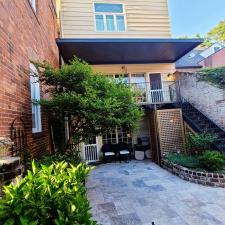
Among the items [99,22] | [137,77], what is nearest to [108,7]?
[99,22]

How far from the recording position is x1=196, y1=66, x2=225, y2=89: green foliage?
25.5ft

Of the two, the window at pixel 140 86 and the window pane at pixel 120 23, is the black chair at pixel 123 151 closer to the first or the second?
the window at pixel 140 86

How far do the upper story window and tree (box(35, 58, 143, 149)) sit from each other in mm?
6233

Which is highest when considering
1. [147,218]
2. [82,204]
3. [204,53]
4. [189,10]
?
[189,10]

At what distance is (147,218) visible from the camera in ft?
12.6

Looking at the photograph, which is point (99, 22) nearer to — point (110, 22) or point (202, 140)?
point (110, 22)

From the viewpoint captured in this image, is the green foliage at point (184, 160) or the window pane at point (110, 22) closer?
the green foliage at point (184, 160)

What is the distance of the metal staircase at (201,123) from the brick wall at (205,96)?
0.58ft

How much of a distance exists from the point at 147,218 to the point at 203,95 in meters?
6.48

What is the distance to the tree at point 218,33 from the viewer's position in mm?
21053

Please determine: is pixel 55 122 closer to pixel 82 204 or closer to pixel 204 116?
pixel 82 204

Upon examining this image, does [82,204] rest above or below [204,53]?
below

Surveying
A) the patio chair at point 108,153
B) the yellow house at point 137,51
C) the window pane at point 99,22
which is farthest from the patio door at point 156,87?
the window pane at point 99,22

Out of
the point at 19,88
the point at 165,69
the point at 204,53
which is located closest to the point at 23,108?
the point at 19,88
